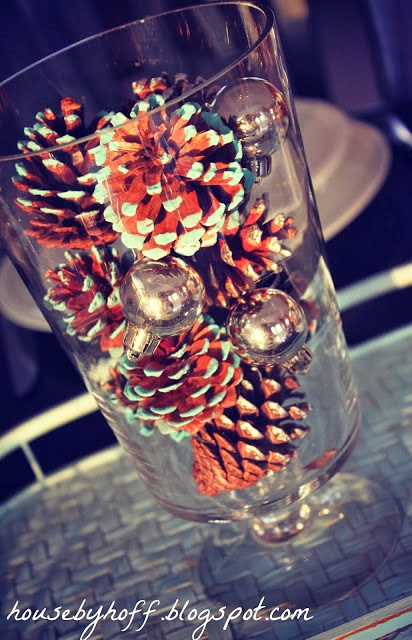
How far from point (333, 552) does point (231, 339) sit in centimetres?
21

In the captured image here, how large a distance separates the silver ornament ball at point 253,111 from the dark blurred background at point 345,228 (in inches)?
22.1

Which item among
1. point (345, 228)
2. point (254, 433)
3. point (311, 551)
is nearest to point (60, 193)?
point (254, 433)

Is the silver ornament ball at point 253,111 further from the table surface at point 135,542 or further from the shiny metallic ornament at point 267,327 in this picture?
the table surface at point 135,542

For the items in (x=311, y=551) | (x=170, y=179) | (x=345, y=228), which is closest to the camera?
(x=170, y=179)

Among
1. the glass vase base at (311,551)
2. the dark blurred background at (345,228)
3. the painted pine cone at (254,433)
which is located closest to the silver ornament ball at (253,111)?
the painted pine cone at (254,433)

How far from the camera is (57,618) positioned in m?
0.52

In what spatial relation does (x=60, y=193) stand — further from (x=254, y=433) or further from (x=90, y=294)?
(x=254, y=433)

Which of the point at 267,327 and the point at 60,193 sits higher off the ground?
the point at 60,193

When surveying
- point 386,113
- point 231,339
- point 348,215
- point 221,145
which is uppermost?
point 221,145

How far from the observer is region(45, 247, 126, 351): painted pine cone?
0.37m

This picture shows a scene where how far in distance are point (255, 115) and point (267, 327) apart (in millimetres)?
110

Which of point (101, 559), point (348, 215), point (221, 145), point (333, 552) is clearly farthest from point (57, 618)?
point (348, 215)

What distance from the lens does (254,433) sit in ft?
1.36

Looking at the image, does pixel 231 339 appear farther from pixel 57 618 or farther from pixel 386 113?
pixel 386 113
